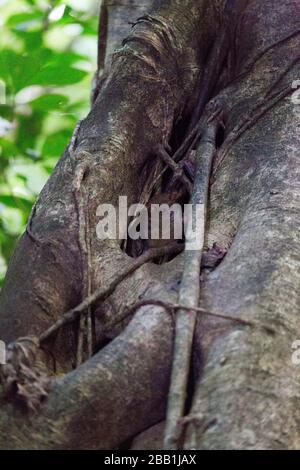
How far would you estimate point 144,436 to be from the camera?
1.20m

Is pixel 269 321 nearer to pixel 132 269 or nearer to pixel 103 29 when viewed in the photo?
pixel 132 269

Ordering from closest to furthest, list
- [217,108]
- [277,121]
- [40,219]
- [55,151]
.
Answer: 1. [40,219]
2. [277,121]
3. [217,108]
4. [55,151]

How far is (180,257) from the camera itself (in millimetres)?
1479

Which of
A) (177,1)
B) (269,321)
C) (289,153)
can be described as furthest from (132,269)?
(177,1)

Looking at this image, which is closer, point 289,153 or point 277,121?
point 289,153

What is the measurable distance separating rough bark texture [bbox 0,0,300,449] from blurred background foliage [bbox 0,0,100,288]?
43cm

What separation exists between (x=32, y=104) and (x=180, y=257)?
3.64 ft

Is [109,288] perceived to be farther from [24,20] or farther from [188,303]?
[24,20]

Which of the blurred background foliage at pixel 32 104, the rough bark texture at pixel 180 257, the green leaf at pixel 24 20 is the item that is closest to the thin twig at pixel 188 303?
the rough bark texture at pixel 180 257

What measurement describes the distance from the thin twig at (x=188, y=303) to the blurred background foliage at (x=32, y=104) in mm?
769

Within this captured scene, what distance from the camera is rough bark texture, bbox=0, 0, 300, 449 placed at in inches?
44.4

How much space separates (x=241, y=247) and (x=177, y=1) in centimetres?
97

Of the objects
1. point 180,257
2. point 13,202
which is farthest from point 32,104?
point 180,257

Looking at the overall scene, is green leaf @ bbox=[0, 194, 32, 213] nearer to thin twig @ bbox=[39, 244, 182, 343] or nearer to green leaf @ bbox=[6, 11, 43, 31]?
green leaf @ bbox=[6, 11, 43, 31]
